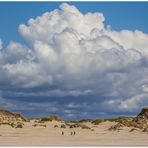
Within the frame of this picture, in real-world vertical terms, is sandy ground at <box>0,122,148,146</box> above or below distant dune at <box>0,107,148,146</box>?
below

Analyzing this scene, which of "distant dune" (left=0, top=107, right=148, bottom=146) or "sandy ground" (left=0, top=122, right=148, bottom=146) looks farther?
"distant dune" (left=0, top=107, right=148, bottom=146)

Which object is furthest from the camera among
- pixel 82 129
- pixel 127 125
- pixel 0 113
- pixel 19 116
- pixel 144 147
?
pixel 19 116

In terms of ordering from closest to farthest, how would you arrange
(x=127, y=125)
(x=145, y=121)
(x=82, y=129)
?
(x=82, y=129) → (x=127, y=125) → (x=145, y=121)

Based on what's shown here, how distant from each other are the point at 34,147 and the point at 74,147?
1.71m

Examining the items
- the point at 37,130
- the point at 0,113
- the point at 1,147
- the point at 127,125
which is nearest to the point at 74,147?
the point at 1,147

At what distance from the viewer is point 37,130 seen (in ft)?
92.2

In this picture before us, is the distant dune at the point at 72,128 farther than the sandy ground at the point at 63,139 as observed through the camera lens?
Yes

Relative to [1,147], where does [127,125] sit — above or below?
above

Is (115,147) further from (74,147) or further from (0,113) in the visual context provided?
(0,113)

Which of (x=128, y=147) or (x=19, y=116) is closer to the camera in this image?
(x=128, y=147)

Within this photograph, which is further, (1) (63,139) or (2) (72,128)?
(2) (72,128)

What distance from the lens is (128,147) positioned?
18.3m

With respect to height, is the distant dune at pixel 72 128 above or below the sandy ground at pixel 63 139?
above

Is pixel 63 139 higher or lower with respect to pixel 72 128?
lower
